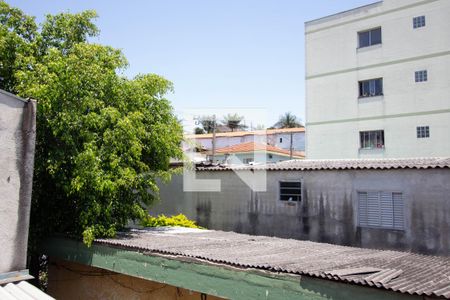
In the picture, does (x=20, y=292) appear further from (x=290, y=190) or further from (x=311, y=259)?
(x=290, y=190)

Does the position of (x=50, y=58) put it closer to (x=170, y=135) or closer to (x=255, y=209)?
(x=170, y=135)

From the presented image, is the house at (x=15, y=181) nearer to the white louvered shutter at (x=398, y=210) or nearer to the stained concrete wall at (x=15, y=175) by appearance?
the stained concrete wall at (x=15, y=175)

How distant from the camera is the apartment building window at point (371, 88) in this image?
2334cm

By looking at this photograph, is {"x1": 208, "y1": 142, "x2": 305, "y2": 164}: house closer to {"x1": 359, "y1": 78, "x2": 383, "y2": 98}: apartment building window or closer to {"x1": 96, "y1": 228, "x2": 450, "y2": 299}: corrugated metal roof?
{"x1": 359, "y1": 78, "x2": 383, "y2": 98}: apartment building window

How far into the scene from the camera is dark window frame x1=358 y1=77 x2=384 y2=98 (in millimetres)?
23328

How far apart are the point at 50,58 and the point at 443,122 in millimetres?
19587

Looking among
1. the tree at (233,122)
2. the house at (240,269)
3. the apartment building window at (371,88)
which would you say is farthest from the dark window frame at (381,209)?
the tree at (233,122)


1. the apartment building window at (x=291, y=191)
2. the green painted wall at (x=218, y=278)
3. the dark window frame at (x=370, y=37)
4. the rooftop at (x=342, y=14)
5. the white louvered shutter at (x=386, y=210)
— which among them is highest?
the rooftop at (x=342, y=14)

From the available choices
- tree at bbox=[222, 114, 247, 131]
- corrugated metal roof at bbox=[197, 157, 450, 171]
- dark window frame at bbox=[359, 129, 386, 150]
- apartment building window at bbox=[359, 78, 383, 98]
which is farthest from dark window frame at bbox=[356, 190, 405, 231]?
tree at bbox=[222, 114, 247, 131]

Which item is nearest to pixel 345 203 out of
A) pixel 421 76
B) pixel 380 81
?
pixel 421 76

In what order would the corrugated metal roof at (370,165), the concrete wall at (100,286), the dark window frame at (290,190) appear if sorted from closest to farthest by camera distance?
the concrete wall at (100,286)
the corrugated metal roof at (370,165)
the dark window frame at (290,190)

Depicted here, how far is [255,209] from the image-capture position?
48.7 feet

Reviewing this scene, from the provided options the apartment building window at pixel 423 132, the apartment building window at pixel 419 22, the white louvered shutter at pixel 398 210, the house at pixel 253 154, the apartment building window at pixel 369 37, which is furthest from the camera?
the house at pixel 253 154

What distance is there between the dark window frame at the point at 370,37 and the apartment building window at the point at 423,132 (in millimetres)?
5631
